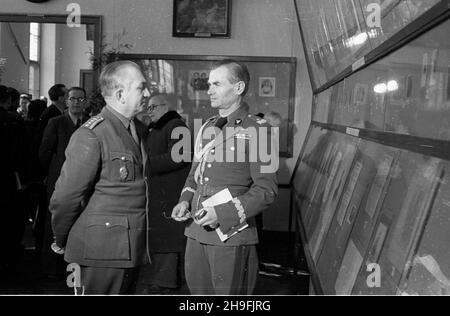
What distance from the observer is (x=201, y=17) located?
362 cm

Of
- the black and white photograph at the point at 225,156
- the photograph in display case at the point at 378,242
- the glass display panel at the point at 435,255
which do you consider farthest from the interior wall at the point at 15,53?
the glass display panel at the point at 435,255

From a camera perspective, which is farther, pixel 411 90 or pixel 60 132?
pixel 60 132

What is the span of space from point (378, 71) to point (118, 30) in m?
2.19

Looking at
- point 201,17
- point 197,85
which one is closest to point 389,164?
point 201,17

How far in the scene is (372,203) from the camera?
1.27 meters

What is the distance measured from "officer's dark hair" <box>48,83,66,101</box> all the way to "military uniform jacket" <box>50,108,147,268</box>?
1025 mm

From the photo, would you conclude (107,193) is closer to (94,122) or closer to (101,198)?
(101,198)

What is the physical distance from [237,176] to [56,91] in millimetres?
1097

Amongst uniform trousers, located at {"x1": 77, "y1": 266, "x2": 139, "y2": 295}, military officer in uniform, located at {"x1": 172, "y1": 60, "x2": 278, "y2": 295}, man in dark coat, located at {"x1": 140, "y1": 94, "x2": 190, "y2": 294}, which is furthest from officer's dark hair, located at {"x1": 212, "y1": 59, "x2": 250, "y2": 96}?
man in dark coat, located at {"x1": 140, "y1": 94, "x2": 190, "y2": 294}

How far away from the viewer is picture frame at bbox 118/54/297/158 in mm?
3979

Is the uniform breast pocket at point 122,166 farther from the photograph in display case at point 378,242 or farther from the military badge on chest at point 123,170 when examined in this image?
the photograph in display case at point 378,242

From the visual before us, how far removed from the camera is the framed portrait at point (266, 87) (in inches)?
162
